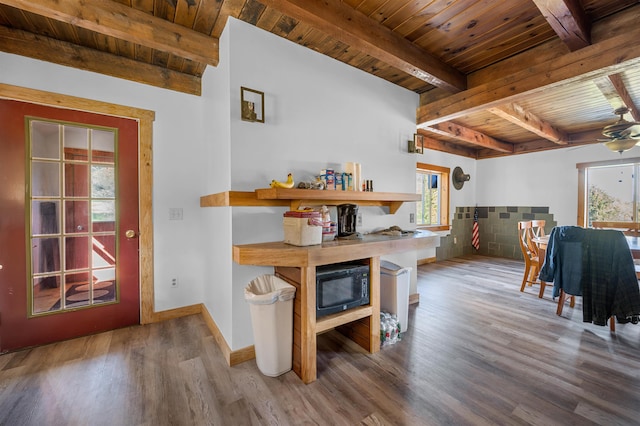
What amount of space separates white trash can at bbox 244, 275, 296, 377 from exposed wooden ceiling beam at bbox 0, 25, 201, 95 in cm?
226

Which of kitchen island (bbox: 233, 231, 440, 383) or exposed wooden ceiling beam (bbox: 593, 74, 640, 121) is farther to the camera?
exposed wooden ceiling beam (bbox: 593, 74, 640, 121)

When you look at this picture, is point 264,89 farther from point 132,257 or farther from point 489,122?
point 489,122

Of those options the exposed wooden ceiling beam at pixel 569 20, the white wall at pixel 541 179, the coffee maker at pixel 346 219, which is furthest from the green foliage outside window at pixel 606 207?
the coffee maker at pixel 346 219

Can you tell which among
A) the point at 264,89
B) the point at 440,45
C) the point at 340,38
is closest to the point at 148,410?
the point at 264,89

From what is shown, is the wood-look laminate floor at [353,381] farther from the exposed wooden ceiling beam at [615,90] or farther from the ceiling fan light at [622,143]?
the exposed wooden ceiling beam at [615,90]

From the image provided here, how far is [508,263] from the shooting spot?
17.1ft

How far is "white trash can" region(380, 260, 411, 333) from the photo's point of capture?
2418mm

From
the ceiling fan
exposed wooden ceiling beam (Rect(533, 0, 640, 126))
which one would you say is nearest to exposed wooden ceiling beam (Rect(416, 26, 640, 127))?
exposed wooden ceiling beam (Rect(533, 0, 640, 126))

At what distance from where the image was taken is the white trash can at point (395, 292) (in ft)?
7.93

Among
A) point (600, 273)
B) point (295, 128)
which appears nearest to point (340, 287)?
point (295, 128)

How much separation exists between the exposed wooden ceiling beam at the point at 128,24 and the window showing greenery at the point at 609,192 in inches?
247

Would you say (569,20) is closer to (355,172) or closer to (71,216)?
(355,172)

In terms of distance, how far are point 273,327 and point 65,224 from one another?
2081 millimetres

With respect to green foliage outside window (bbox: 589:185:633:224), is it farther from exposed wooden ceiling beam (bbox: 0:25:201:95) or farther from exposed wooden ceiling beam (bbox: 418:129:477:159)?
exposed wooden ceiling beam (bbox: 0:25:201:95)
